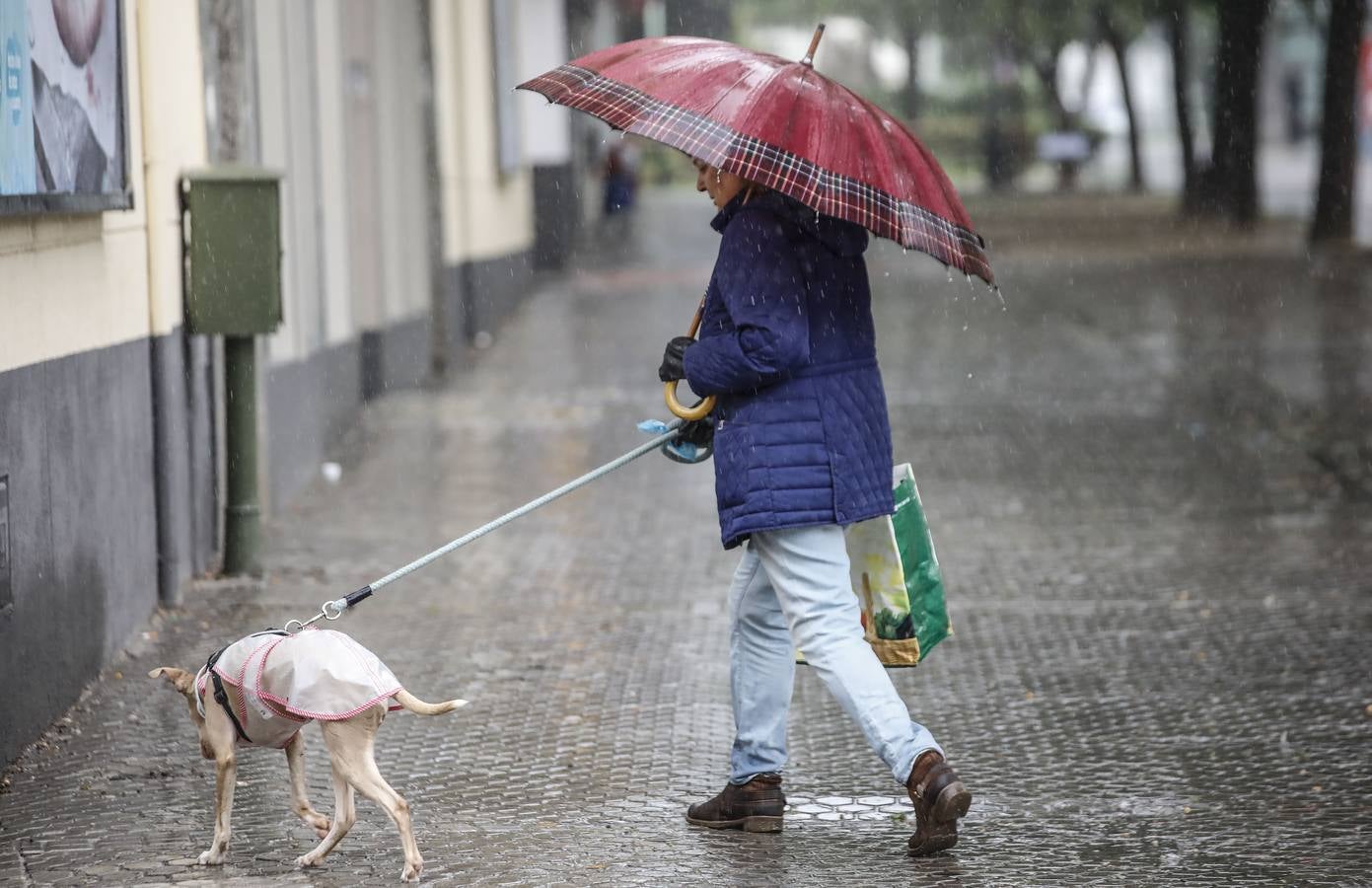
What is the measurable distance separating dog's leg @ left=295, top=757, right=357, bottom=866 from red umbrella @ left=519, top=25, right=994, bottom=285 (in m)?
1.59

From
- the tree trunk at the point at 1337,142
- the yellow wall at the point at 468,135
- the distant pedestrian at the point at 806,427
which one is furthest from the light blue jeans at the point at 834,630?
the tree trunk at the point at 1337,142

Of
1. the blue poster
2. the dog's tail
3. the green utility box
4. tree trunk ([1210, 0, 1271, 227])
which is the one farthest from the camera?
tree trunk ([1210, 0, 1271, 227])

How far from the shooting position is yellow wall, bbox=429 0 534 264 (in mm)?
16938

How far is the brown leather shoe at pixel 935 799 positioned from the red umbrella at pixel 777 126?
3.89 ft

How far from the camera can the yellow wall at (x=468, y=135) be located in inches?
667

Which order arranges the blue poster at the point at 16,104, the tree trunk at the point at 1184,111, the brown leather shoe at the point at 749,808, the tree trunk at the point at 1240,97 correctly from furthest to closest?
the tree trunk at the point at 1184,111 → the tree trunk at the point at 1240,97 → the blue poster at the point at 16,104 → the brown leather shoe at the point at 749,808

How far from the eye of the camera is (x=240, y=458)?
8016 mm

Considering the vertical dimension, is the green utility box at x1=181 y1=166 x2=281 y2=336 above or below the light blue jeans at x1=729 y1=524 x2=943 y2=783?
above

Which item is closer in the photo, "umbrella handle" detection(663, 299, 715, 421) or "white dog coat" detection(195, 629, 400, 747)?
"white dog coat" detection(195, 629, 400, 747)

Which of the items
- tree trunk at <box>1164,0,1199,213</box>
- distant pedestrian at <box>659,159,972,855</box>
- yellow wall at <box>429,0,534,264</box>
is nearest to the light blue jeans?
distant pedestrian at <box>659,159,972,855</box>

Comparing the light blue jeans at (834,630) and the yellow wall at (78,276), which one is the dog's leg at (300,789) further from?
the yellow wall at (78,276)

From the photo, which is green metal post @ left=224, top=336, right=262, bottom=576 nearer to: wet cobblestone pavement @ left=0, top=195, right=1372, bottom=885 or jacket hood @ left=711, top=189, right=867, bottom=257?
wet cobblestone pavement @ left=0, top=195, right=1372, bottom=885

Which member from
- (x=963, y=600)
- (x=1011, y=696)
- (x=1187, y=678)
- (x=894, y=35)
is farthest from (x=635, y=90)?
(x=894, y=35)

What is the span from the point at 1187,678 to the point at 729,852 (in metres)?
2.34
